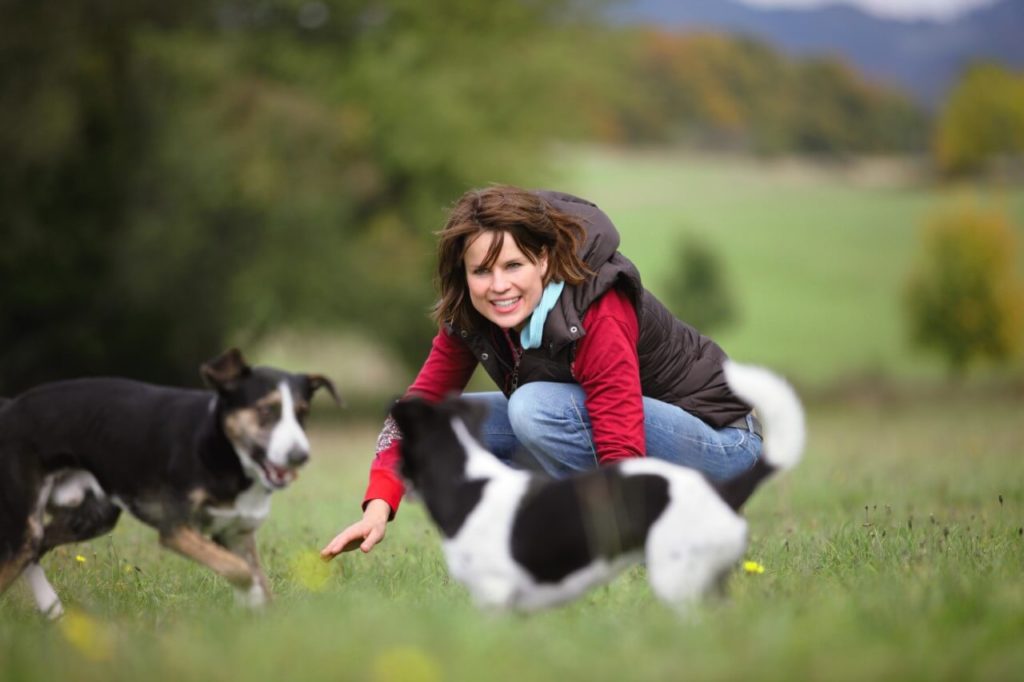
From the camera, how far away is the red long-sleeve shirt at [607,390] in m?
4.79

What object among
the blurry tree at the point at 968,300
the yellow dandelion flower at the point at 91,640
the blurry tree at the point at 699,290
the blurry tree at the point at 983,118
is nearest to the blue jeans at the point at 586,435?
the yellow dandelion flower at the point at 91,640

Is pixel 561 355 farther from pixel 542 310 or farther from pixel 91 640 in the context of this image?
pixel 91 640

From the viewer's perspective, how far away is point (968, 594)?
12.3 ft

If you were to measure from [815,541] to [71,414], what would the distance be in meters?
3.78

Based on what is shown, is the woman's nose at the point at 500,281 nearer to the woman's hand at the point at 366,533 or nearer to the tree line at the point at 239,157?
the woman's hand at the point at 366,533

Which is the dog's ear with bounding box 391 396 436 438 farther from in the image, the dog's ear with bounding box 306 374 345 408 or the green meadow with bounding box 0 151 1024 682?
the dog's ear with bounding box 306 374 345 408

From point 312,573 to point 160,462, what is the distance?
826mm

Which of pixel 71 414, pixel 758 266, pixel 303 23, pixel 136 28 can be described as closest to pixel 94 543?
pixel 71 414

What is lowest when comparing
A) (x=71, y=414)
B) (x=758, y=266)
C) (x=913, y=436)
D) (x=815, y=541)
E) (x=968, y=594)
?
(x=758, y=266)

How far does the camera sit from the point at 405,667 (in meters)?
2.95

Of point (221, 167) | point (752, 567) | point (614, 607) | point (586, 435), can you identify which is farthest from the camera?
point (221, 167)

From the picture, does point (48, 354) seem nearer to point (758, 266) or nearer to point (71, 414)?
point (71, 414)

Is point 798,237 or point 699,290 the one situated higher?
point 699,290

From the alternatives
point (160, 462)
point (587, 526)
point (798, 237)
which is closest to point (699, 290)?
point (798, 237)
